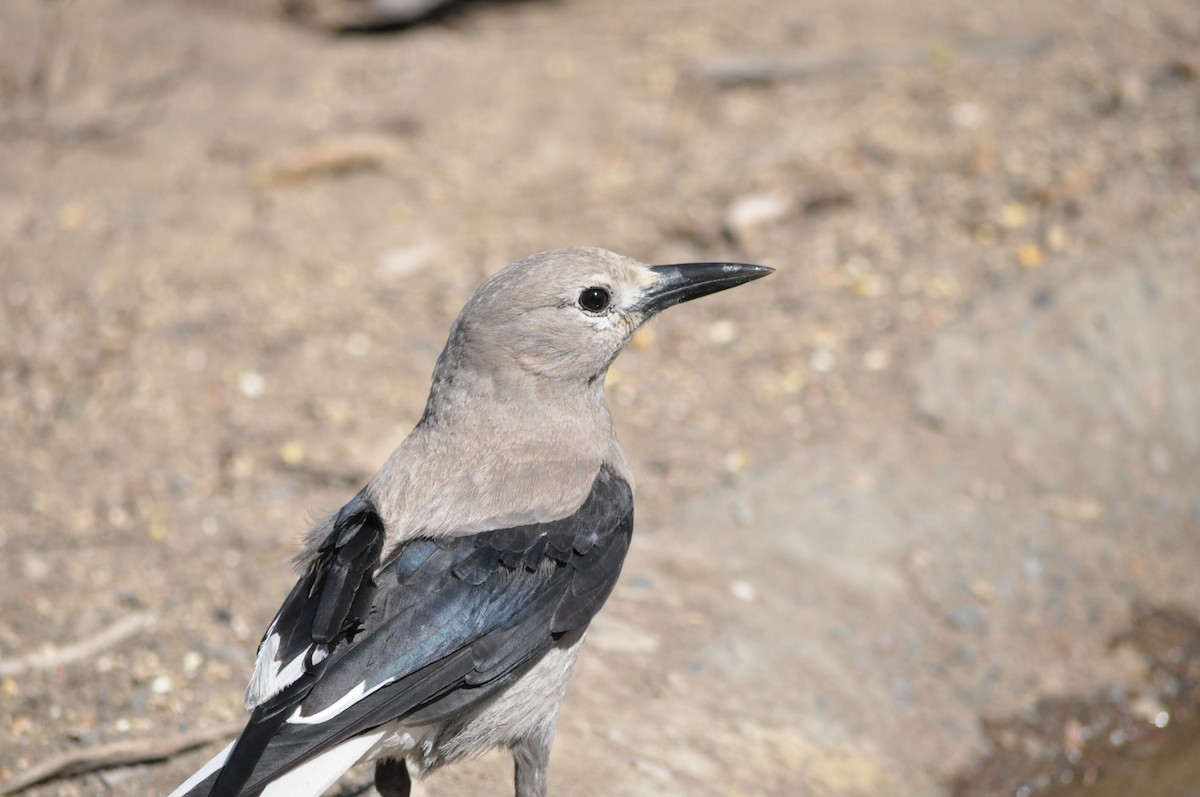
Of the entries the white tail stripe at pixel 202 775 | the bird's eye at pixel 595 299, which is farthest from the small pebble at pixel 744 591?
the white tail stripe at pixel 202 775

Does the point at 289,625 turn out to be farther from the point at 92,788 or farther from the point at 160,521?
the point at 160,521

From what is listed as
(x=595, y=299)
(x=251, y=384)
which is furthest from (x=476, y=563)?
(x=251, y=384)

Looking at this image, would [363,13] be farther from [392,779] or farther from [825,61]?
[392,779]

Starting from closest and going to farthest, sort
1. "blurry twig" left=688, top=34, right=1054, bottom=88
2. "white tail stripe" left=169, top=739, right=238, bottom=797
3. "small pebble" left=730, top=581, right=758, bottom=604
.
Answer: "white tail stripe" left=169, top=739, right=238, bottom=797 → "small pebble" left=730, top=581, right=758, bottom=604 → "blurry twig" left=688, top=34, right=1054, bottom=88

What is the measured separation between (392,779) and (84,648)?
1.56 meters

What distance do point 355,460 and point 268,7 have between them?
4.39 metres

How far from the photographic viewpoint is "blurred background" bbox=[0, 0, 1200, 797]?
459cm

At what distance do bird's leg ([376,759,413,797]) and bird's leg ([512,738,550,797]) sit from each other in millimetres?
333

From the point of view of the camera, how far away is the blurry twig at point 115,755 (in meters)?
3.86

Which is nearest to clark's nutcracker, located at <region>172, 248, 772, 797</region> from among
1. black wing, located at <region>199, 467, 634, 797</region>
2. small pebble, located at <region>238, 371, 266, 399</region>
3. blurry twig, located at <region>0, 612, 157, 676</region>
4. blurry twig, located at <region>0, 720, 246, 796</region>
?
black wing, located at <region>199, 467, 634, 797</region>

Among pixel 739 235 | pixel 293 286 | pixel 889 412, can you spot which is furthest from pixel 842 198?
pixel 293 286

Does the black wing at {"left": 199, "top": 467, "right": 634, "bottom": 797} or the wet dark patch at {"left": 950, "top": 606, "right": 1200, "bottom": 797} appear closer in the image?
the black wing at {"left": 199, "top": 467, "right": 634, "bottom": 797}

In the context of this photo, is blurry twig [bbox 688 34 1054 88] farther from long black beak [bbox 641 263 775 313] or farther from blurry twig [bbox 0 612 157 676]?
blurry twig [bbox 0 612 157 676]

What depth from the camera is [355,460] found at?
5.81m
